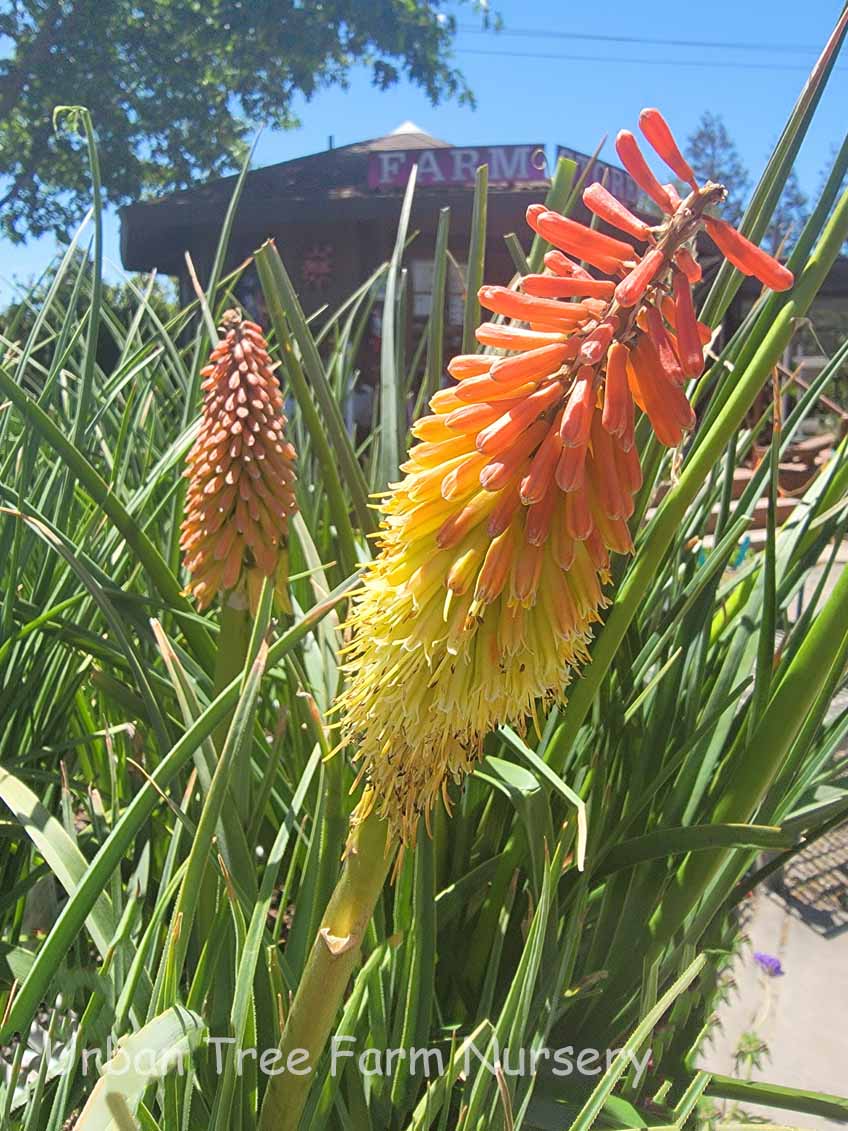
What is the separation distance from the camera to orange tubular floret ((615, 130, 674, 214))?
56 centimetres

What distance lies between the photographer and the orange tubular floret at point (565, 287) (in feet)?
1.85

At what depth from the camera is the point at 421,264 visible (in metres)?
10.6

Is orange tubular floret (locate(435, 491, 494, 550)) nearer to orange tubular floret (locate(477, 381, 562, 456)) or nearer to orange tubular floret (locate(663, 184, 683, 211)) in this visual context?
orange tubular floret (locate(477, 381, 562, 456))

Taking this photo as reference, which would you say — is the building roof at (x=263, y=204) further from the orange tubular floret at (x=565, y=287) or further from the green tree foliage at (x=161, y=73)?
the orange tubular floret at (x=565, y=287)

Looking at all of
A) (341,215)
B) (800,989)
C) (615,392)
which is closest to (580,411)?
(615,392)

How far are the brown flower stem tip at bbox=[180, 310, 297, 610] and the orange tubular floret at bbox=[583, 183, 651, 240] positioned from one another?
505mm

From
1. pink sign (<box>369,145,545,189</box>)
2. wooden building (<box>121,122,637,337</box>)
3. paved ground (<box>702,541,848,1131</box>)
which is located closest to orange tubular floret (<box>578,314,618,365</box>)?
paved ground (<box>702,541,848,1131</box>)

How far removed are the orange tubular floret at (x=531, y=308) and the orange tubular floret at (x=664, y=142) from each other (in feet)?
0.36

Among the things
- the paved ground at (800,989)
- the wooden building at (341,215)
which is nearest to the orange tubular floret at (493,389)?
the paved ground at (800,989)

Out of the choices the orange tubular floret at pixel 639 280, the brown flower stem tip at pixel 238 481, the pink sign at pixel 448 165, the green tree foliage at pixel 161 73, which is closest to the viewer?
the orange tubular floret at pixel 639 280

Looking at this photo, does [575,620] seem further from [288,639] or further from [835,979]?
[835,979]

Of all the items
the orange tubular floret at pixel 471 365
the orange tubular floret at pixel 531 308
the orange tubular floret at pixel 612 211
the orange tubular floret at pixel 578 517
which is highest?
the orange tubular floret at pixel 612 211

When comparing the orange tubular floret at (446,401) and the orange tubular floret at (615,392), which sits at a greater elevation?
the orange tubular floret at (446,401)

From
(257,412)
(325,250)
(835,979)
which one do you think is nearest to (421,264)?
(325,250)
